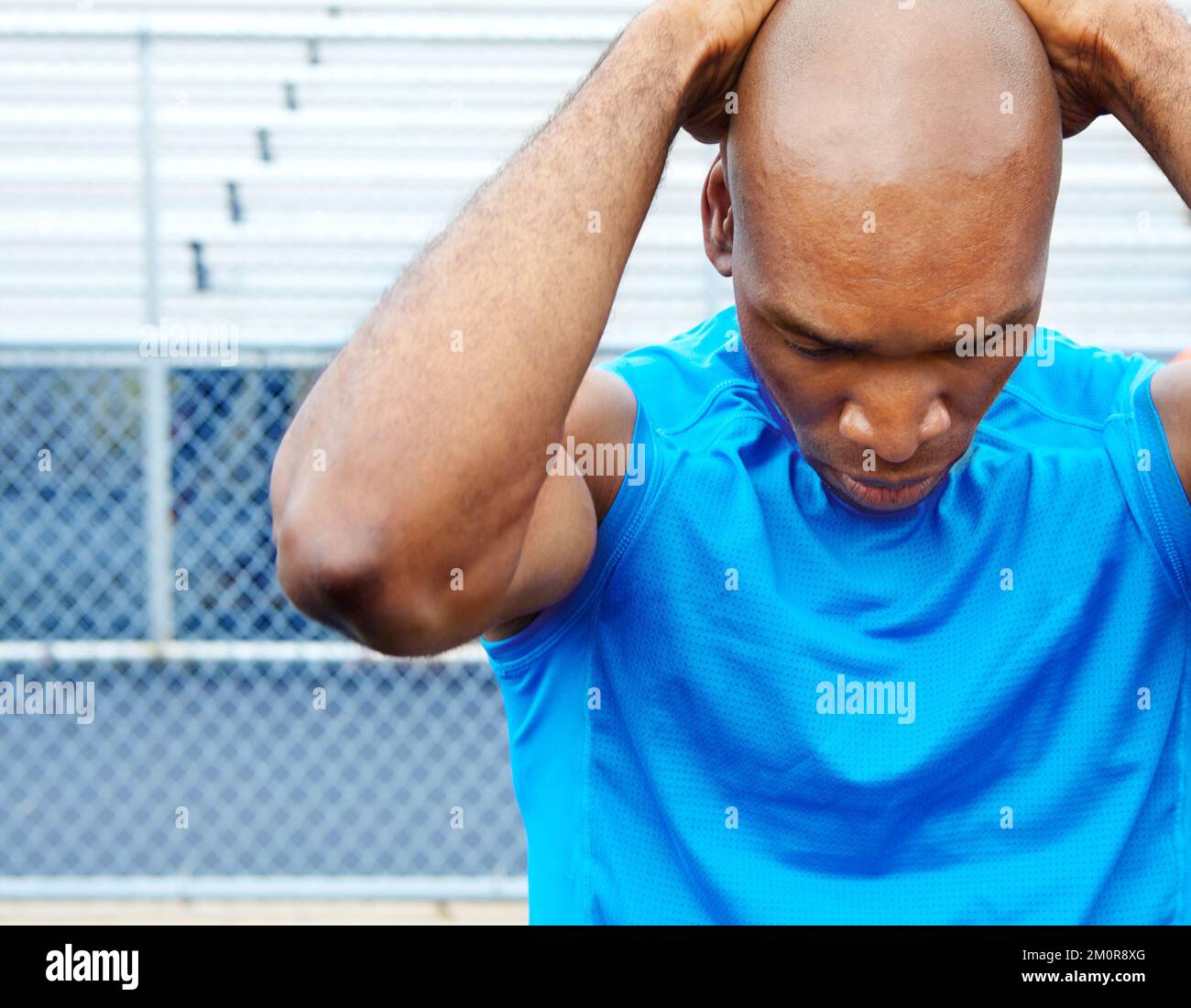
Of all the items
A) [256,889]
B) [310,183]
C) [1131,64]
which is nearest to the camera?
[1131,64]

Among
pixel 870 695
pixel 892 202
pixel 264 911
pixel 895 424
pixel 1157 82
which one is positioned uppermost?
pixel 1157 82

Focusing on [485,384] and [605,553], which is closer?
[485,384]

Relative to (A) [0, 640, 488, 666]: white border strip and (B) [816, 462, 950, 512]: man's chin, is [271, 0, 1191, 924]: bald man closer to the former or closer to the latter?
(B) [816, 462, 950, 512]: man's chin

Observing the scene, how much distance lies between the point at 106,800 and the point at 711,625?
3.93 meters

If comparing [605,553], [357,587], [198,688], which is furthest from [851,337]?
[198,688]

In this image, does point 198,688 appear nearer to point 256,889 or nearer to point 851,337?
point 256,889

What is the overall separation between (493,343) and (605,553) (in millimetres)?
244

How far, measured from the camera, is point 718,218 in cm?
114

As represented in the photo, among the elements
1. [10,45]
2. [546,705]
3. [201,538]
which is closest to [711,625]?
[546,705]

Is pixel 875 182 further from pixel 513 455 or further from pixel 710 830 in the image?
pixel 710 830

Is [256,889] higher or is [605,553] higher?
[605,553]

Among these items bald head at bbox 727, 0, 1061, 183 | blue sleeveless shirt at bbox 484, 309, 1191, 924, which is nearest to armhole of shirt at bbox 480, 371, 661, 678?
blue sleeveless shirt at bbox 484, 309, 1191, 924

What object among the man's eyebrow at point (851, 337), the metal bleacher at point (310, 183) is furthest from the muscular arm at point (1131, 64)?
the metal bleacher at point (310, 183)

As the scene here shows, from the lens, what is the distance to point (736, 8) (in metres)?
1.05
